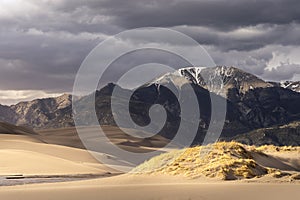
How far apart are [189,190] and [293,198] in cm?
531

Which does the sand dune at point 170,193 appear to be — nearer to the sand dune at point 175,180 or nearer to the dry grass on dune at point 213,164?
the sand dune at point 175,180

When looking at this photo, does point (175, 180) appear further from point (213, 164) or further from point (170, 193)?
point (170, 193)

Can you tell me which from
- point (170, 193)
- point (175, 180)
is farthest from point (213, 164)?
point (170, 193)

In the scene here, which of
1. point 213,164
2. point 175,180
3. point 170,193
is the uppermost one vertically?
point 213,164

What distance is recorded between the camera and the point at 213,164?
35.0m

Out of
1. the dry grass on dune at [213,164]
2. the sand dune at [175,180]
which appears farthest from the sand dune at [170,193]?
the dry grass on dune at [213,164]

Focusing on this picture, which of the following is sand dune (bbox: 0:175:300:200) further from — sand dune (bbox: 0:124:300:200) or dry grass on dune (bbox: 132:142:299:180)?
dry grass on dune (bbox: 132:142:299:180)

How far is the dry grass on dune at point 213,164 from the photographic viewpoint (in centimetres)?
3294

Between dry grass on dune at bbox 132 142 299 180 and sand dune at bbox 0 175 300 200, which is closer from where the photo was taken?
sand dune at bbox 0 175 300 200

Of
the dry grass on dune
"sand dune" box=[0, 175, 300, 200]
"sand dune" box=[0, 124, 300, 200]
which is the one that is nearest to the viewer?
"sand dune" box=[0, 175, 300, 200]

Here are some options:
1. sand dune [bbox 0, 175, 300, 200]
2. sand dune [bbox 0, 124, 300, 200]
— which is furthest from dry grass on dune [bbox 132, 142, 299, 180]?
sand dune [bbox 0, 175, 300, 200]

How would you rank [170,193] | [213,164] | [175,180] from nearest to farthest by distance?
1. [170,193]
2. [175,180]
3. [213,164]

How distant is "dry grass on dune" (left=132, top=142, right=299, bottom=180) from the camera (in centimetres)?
3294

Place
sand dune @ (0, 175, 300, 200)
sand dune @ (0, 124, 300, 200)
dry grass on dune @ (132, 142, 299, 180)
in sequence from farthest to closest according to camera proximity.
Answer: dry grass on dune @ (132, 142, 299, 180)
sand dune @ (0, 124, 300, 200)
sand dune @ (0, 175, 300, 200)
